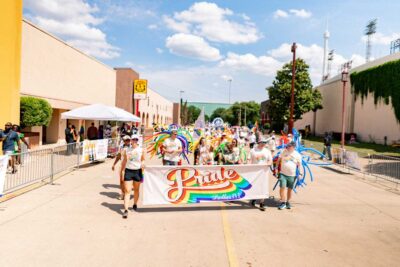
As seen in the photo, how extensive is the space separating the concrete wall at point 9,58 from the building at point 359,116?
29.7m

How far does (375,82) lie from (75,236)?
35.5 m

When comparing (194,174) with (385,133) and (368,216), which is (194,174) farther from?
(385,133)

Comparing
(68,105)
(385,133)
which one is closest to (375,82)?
(385,133)

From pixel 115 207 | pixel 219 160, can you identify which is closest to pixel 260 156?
pixel 219 160

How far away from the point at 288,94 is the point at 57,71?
Answer: 3129cm

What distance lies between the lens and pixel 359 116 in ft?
123

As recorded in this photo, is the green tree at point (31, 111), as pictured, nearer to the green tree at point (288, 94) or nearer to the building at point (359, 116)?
the building at point (359, 116)

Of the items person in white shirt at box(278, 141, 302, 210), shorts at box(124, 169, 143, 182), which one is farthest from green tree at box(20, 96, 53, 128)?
person in white shirt at box(278, 141, 302, 210)

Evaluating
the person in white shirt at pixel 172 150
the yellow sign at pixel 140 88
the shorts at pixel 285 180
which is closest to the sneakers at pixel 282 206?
the shorts at pixel 285 180

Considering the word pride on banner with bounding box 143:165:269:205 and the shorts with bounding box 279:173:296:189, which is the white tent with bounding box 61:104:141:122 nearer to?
the word pride on banner with bounding box 143:165:269:205

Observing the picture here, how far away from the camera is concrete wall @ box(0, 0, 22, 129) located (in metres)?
12.3

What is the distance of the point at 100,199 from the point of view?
8.39 meters

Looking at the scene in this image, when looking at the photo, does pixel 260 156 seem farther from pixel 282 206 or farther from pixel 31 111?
pixel 31 111

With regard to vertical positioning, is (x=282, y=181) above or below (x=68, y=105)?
below
